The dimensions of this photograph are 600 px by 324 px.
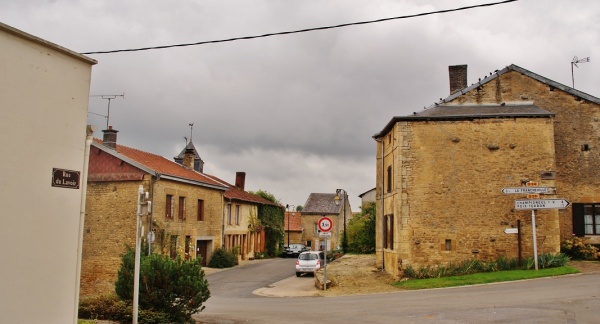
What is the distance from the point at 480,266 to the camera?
20672 millimetres

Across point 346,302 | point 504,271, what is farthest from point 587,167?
point 346,302

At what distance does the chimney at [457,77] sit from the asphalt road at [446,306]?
12238 millimetres

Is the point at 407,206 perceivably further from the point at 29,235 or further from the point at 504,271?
the point at 29,235

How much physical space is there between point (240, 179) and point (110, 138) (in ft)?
67.1

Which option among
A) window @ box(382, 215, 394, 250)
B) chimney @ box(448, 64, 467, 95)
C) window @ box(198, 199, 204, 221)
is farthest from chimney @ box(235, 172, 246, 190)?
chimney @ box(448, 64, 467, 95)

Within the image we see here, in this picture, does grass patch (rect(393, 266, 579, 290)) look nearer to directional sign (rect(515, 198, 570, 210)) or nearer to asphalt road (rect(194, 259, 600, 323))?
asphalt road (rect(194, 259, 600, 323))

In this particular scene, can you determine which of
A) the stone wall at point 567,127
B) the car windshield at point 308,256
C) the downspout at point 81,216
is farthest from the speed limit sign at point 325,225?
the downspout at point 81,216

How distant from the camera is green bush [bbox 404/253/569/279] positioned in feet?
65.6

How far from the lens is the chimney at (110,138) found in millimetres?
29125

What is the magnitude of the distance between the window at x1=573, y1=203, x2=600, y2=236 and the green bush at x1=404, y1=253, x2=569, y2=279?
3.87 m

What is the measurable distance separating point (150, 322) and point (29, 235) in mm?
4090

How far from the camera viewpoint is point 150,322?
1102 cm

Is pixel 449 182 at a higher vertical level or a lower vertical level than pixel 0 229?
higher

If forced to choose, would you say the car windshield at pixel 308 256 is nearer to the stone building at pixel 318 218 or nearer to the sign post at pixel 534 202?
the sign post at pixel 534 202
